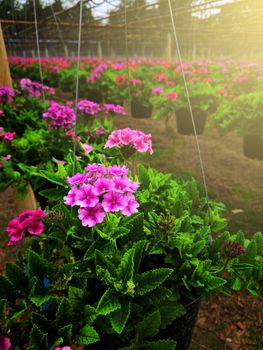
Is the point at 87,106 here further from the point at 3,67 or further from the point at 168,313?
the point at 168,313

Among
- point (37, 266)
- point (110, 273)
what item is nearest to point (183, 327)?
point (110, 273)

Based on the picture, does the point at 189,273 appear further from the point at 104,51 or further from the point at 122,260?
the point at 104,51

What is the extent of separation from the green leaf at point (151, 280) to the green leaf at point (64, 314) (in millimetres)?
268

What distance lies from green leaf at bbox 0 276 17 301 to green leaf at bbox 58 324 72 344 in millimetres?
290

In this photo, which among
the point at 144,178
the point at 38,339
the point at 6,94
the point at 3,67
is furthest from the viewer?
the point at 6,94

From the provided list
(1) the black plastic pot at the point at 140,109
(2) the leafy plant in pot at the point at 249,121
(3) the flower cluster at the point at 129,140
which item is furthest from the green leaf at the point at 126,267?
(1) the black plastic pot at the point at 140,109

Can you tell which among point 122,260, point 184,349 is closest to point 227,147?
point 184,349

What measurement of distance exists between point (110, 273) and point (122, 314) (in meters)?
0.16

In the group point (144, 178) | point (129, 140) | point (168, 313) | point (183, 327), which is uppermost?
point (129, 140)

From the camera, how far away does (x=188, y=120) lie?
20.6 ft

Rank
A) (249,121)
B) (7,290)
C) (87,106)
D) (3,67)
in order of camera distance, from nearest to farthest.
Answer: (7,290), (87,106), (3,67), (249,121)

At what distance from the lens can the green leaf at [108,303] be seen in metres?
1.20

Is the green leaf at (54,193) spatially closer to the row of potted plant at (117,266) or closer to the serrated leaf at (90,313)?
the row of potted plant at (117,266)

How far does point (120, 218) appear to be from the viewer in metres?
1.53
